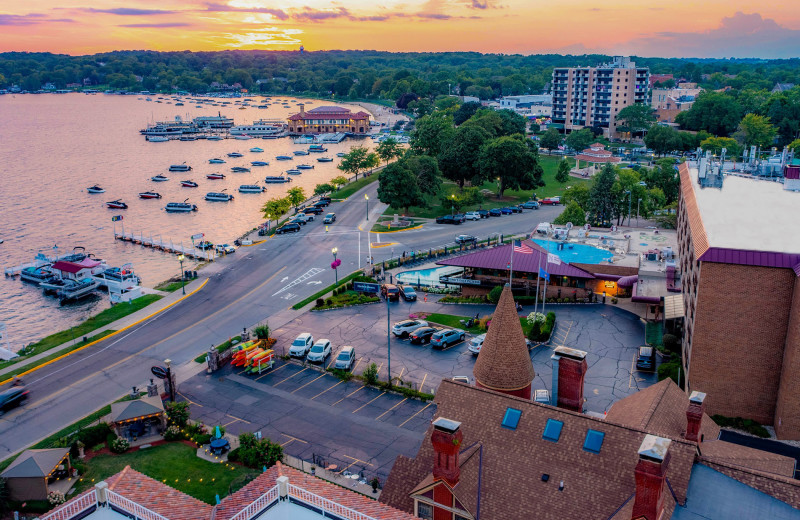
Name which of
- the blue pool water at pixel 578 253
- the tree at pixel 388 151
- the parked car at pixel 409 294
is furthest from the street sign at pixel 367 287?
the tree at pixel 388 151

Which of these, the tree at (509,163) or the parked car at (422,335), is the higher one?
the tree at (509,163)

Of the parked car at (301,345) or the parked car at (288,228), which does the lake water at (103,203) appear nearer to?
the parked car at (288,228)

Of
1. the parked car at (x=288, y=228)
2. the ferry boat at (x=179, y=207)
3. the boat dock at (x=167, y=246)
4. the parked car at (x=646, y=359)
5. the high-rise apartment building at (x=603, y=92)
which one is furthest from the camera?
the high-rise apartment building at (x=603, y=92)

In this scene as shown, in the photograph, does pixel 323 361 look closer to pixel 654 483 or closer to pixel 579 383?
pixel 579 383

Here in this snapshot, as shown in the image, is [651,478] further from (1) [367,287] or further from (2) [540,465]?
(1) [367,287]

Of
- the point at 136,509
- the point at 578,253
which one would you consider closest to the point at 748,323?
the point at 578,253

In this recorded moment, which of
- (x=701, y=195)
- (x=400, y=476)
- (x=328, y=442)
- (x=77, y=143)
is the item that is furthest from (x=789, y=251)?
(x=77, y=143)
